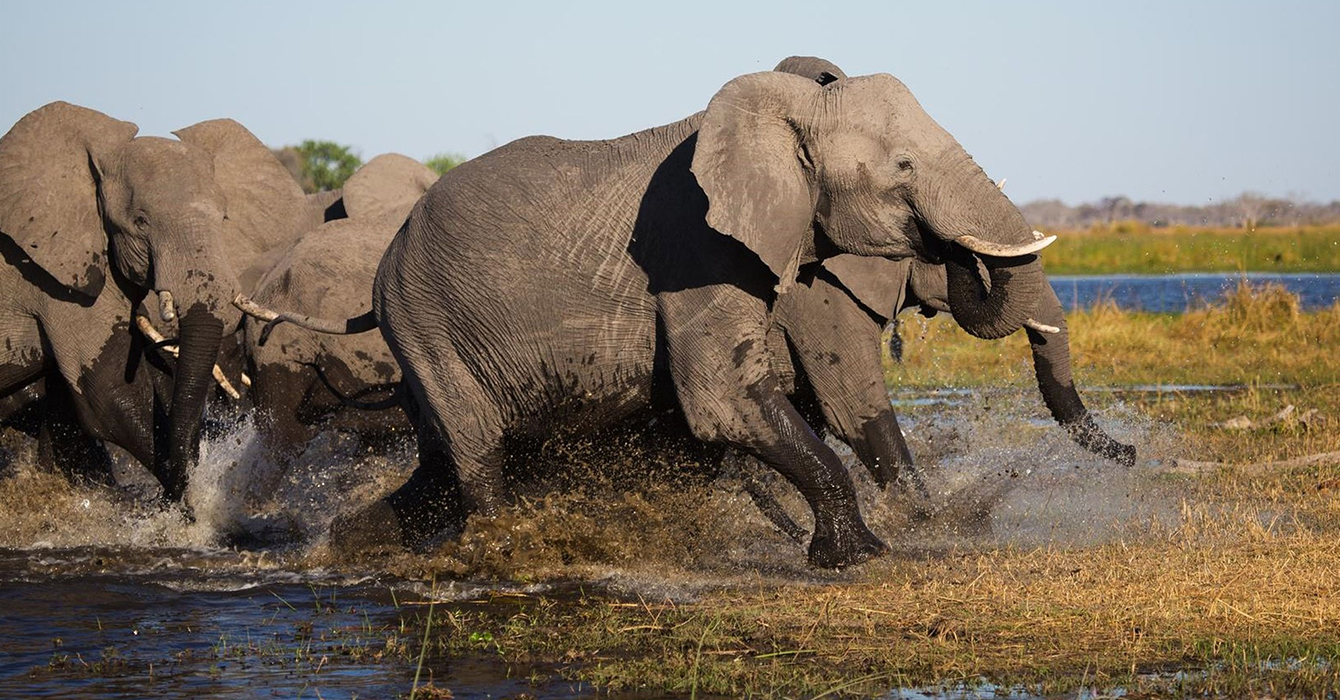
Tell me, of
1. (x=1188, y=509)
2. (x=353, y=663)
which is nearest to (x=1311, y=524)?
(x=1188, y=509)

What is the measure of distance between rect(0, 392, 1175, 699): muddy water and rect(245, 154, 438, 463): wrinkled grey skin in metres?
0.22

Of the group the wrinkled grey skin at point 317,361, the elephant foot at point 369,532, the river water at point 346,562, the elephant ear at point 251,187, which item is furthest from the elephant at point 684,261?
the elephant ear at point 251,187

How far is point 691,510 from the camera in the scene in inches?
282

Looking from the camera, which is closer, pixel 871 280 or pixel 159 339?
pixel 871 280

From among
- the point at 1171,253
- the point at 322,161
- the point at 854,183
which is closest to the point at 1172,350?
the point at 854,183

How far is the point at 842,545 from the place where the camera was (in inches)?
255

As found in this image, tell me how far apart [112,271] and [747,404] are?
13.5 ft

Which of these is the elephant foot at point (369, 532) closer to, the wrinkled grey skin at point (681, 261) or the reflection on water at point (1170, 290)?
the wrinkled grey skin at point (681, 261)

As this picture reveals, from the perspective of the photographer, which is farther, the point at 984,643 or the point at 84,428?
the point at 84,428

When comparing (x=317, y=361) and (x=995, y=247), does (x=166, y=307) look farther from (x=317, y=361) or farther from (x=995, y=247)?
(x=995, y=247)

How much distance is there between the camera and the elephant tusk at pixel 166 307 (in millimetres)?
8766

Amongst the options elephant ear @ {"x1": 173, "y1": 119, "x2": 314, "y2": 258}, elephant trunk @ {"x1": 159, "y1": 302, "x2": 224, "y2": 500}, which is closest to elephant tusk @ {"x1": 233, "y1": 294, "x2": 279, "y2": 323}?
elephant trunk @ {"x1": 159, "y1": 302, "x2": 224, "y2": 500}

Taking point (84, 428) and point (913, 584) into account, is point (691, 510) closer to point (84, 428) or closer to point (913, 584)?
point (913, 584)

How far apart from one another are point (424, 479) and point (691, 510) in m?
1.16
